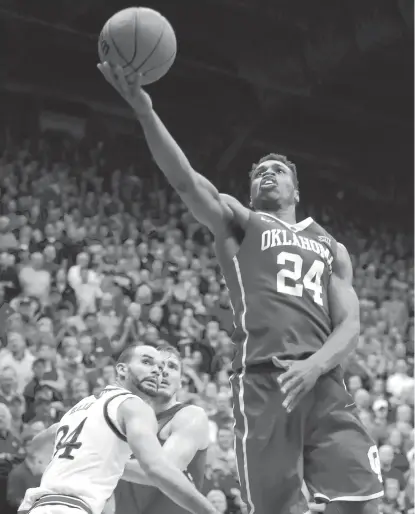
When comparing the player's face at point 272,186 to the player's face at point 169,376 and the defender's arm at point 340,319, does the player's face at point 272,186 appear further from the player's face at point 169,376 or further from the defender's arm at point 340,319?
the player's face at point 169,376

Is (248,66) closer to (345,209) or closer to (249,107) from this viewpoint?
(249,107)

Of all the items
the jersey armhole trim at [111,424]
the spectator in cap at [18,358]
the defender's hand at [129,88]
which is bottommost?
the jersey armhole trim at [111,424]

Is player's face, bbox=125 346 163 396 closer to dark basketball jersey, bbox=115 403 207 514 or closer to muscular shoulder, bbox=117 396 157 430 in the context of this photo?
muscular shoulder, bbox=117 396 157 430

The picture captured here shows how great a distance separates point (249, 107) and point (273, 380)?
52.5 ft

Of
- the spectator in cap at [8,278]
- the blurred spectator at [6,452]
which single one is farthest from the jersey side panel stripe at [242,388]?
the spectator in cap at [8,278]

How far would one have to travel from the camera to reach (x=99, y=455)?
4.42 metres

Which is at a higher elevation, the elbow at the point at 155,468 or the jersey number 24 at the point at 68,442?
the jersey number 24 at the point at 68,442

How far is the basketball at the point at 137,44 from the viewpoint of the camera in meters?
3.91

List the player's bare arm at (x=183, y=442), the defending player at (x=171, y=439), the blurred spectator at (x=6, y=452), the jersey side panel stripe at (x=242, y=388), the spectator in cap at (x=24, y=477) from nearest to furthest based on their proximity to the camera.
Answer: the jersey side panel stripe at (x=242, y=388)
the player's bare arm at (x=183, y=442)
the defending player at (x=171, y=439)
the spectator in cap at (x=24, y=477)
the blurred spectator at (x=6, y=452)

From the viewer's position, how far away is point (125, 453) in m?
4.55

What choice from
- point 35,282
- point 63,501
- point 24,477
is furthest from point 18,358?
point 63,501

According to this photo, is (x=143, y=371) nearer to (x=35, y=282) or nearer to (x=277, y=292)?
(x=277, y=292)

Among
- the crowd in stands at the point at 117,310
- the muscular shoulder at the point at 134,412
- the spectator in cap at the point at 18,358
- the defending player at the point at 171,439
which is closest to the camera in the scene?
the muscular shoulder at the point at 134,412

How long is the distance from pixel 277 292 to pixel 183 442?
5.17 feet
